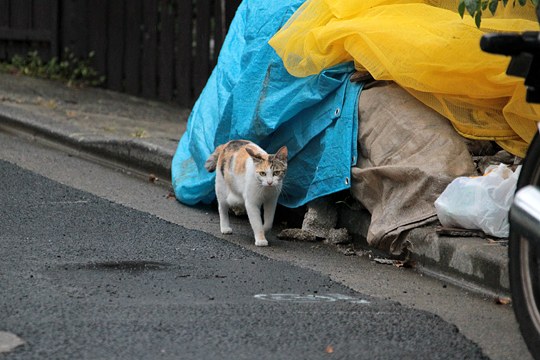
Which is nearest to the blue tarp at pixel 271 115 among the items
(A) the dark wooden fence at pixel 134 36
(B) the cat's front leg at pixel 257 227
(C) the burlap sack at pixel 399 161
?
(C) the burlap sack at pixel 399 161

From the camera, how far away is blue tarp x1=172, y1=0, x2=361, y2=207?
6.29m

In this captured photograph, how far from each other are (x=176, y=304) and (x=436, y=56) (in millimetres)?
2045

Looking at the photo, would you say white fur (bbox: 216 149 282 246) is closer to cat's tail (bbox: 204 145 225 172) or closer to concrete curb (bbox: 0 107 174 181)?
cat's tail (bbox: 204 145 225 172)

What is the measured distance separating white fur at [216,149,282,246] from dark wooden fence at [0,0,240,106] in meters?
4.37

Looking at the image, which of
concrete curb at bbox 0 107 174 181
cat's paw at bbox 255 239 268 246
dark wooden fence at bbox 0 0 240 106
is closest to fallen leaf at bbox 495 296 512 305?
cat's paw at bbox 255 239 268 246

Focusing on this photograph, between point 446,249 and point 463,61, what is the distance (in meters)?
0.99

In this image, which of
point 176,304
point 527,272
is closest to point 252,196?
point 176,304

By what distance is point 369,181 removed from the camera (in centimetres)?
599

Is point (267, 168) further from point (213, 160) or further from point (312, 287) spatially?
point (312, 287)

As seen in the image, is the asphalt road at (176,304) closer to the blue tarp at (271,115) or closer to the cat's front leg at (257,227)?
the cat's front leg at (257,227)

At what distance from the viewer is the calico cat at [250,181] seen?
6095 millimetres

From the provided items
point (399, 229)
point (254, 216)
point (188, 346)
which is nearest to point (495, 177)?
point (399, 229)

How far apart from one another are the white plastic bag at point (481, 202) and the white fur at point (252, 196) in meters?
1.06

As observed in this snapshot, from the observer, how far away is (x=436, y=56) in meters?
5.68
